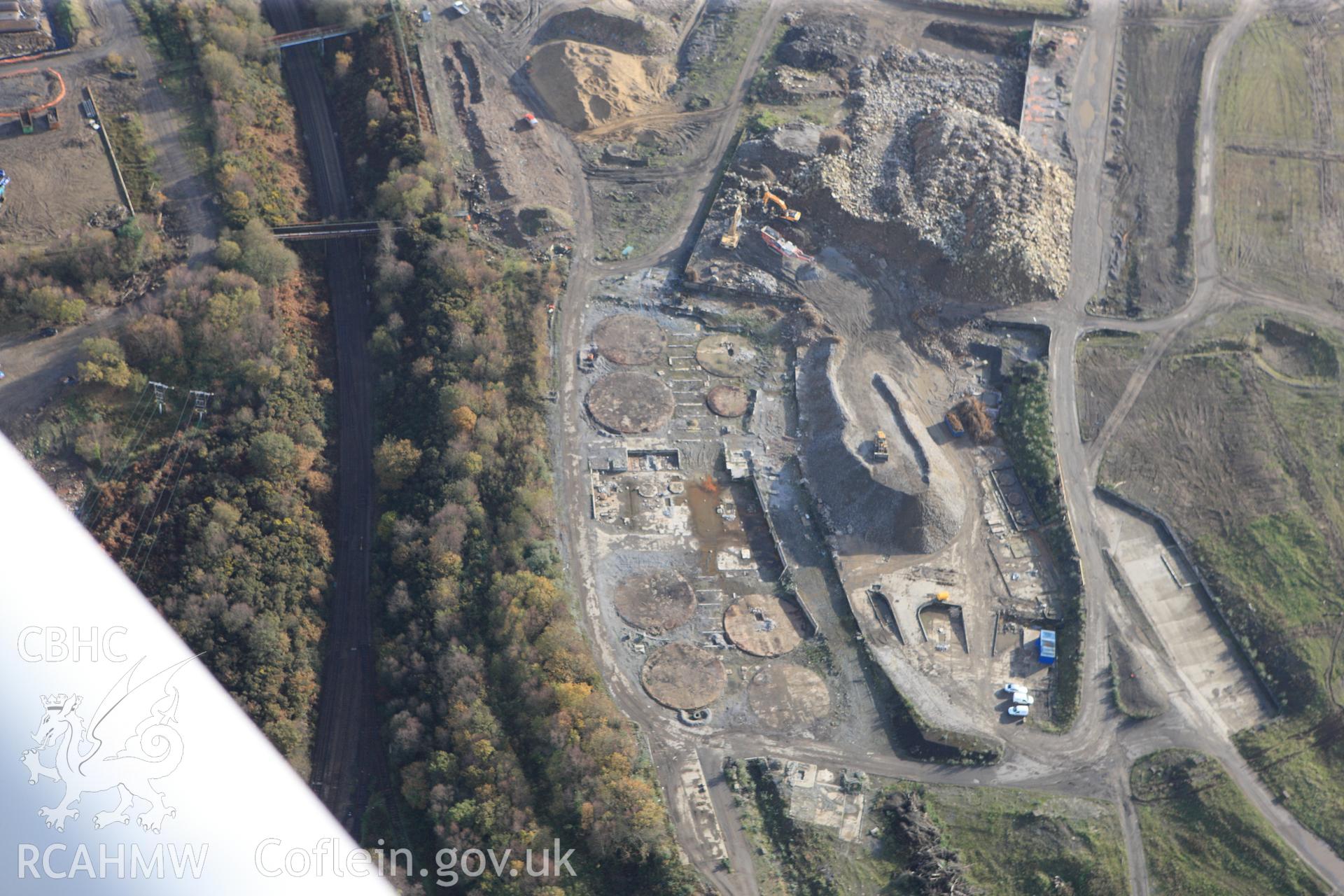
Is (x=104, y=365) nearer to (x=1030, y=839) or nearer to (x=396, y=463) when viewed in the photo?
(x=396, y=463)

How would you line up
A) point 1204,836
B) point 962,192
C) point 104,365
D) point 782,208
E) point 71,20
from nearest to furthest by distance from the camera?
point 1204,836
point 104,365
point 962,192
point 782,208
point 71,20

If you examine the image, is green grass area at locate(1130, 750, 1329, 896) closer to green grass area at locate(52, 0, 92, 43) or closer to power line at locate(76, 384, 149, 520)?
power line at locate(76, 384, 149, 520)

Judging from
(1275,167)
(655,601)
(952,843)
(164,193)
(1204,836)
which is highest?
(164,193)

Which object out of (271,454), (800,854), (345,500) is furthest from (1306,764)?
(271,454)

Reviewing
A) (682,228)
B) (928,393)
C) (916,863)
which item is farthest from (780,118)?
(916,863)

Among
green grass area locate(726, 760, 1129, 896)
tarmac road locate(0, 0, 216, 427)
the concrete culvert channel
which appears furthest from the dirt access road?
green grass area locate(726, 760, 1129, 896)

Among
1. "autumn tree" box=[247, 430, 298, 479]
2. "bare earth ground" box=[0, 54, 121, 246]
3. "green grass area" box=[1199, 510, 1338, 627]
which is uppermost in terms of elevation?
"bare earth ground" box=[0, 54, 121, 246]

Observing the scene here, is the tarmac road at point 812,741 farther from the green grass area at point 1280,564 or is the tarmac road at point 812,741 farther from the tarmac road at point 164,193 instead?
the tarmac road at point 164,193
